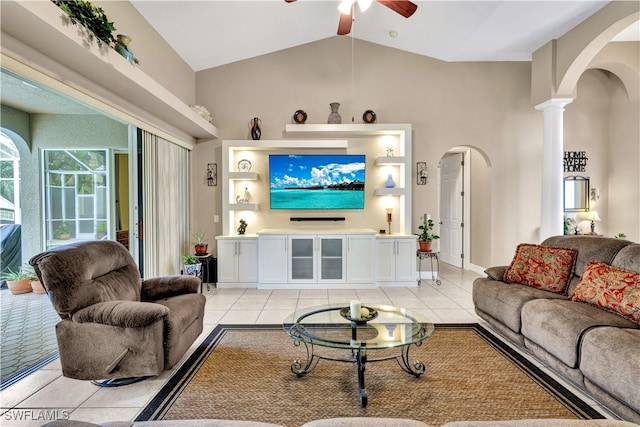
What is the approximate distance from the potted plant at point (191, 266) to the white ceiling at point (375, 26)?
10.1ft

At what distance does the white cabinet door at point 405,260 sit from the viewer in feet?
16.1

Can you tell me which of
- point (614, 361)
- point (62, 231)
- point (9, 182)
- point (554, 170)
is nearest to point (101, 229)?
point (62, 231)

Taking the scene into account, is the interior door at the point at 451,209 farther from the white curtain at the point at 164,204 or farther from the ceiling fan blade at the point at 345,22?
the white curtain at the point at 164,204

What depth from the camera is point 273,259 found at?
475 centimetres

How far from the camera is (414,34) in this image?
478cm

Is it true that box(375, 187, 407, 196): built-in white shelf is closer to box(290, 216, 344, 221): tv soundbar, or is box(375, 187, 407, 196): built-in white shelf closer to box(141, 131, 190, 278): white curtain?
box(290, 216, 344, 221): tv soundbar

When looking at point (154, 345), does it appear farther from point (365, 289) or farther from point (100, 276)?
point (365, 289)

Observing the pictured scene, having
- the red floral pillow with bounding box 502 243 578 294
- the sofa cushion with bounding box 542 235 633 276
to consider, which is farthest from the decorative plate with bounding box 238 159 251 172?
the sofa cushion with bounding box 542 235 633 276

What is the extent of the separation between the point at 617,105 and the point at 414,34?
12.6ft

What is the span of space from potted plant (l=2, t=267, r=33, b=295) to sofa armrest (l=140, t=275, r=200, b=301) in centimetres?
314

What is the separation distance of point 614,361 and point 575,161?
5035 mm

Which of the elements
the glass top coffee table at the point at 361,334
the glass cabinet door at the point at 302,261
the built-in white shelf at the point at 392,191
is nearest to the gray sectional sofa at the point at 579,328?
the glass top coffee table at the point at 361,334

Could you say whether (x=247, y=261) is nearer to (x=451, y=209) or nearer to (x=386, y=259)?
(x=386, y=259)

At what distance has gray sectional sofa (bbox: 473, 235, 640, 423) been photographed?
5.80 ft
